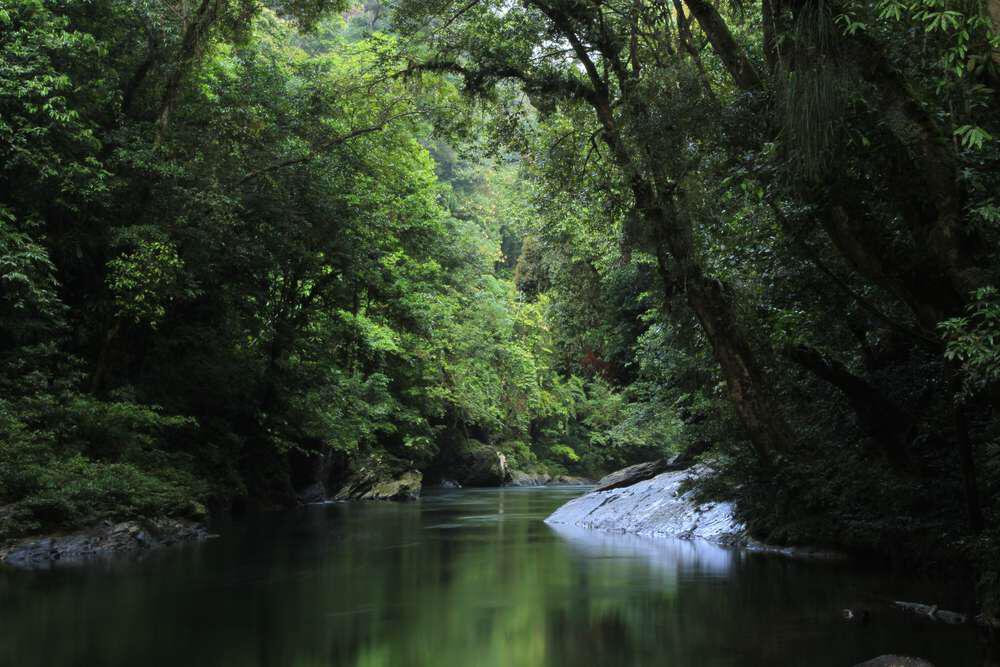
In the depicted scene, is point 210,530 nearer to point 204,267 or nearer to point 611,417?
point 204,267

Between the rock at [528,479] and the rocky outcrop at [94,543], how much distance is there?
2870cm

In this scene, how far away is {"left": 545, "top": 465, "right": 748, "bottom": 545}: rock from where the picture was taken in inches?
592

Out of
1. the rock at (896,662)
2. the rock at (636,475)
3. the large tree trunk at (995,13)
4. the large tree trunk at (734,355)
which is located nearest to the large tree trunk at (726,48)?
the large tree trunk at (995,13)

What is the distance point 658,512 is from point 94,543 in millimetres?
9924

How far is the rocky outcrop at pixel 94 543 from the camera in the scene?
38.2ft

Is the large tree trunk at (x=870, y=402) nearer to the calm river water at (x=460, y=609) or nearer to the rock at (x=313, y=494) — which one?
the calm river water at (x=460, y=609)

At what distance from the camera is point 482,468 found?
3900 cm

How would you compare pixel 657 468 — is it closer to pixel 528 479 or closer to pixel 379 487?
pixel 379 487

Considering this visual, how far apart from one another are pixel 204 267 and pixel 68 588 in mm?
9157

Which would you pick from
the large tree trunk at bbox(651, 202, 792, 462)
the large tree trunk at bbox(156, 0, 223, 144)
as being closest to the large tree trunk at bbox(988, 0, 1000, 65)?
the large tree trunk at bbox(651, 202, 792, 462)

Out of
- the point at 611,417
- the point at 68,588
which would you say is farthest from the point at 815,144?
the point at 611,417

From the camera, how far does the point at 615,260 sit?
Answer: 2198 cm

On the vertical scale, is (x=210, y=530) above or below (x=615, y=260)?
below

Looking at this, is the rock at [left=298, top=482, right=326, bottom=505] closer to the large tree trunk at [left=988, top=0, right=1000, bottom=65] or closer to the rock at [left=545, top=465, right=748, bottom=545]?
the rock at [left=545, top=465, right=748, bottom=545]
